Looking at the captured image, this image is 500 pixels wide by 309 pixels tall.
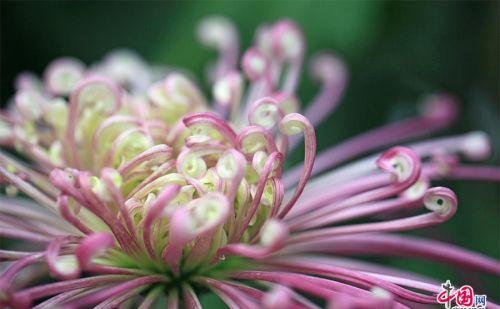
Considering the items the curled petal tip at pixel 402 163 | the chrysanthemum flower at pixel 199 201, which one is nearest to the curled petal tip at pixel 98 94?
the chrysanthemum flower at pixel 199 201

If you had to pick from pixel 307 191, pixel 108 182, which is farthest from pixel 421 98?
pixel 108 182

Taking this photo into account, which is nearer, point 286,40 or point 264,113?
point 264,113

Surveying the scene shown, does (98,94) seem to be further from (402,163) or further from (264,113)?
(402,163)

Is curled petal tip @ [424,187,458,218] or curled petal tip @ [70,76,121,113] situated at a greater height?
Result: curled petal tip @ [70,76,121,113]

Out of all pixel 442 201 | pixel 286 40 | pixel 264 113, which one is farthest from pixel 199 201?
pixel 286 40

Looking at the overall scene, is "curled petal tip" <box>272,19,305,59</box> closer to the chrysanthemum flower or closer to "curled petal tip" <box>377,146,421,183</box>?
the chrysanthemum flower

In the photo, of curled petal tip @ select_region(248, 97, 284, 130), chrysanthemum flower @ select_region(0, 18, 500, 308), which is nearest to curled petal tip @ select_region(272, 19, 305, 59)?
chrysanthemum flower @ select_region(0, 18, 500, 308)

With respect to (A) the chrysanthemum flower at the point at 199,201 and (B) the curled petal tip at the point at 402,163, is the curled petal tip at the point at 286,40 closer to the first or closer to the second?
(A) the chrysanthemum flower at the point at 199,201

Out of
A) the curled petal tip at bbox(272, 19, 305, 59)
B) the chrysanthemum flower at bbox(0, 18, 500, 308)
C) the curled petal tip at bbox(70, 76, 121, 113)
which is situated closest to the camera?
the chrysanthemum flower at bbox(0, 18, 500, 308)

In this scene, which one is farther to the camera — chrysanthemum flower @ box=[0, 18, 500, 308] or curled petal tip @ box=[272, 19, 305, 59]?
curled petal tip @ box=[272, 19, 305, 59]
